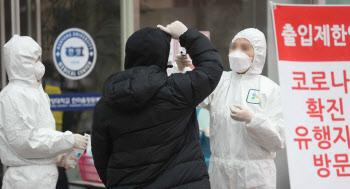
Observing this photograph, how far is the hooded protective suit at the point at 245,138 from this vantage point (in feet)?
12.8

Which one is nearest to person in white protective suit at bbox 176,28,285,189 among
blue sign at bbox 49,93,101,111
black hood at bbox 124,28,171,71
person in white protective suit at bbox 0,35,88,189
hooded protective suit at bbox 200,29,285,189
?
hooded protective suit at bbox 200,29,285,189

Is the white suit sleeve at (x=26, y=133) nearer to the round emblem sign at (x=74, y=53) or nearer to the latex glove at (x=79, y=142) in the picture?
the latex glove at (x=79, y=142)

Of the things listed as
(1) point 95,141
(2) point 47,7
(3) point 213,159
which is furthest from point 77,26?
(1) point 95,141

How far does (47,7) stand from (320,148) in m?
3.56

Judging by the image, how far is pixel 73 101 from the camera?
5.73m

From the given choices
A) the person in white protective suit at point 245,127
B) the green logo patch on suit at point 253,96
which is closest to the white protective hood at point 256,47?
the person in white protective suit at point 245,127

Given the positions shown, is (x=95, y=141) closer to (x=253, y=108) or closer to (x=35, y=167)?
(x=35, y=167)

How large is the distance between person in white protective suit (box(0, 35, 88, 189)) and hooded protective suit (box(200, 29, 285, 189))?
98 cm

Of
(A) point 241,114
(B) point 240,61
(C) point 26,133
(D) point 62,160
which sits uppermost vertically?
(B) point 240,61

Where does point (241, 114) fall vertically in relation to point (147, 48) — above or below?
below

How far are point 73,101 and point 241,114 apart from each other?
99.8 inches

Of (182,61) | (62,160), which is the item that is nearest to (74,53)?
(62,160)

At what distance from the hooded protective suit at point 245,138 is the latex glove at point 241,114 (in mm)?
140

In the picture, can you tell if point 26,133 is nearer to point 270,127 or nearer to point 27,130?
point 27,130
